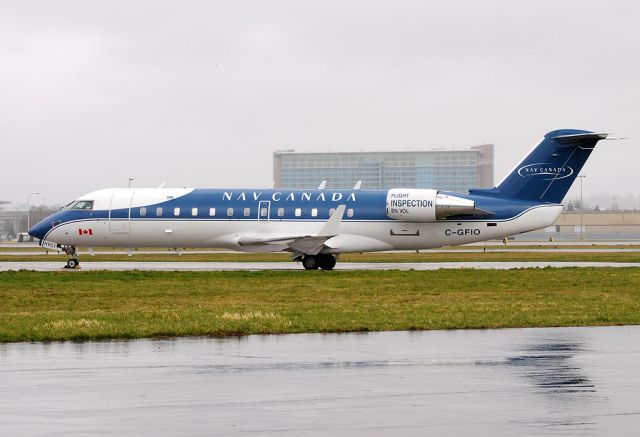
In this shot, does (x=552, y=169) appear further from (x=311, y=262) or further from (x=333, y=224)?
(x=311, y=262)

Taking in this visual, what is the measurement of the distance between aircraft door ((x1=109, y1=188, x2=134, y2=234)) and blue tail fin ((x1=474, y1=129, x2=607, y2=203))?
16.0 meters

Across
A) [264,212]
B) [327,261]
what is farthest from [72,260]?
[327,261]

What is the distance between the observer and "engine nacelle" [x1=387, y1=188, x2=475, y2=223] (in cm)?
4403

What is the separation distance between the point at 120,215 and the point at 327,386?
33.2m

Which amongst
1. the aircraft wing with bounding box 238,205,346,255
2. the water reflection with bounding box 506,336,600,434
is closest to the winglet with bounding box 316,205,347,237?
the aircraft wing with bounding box 238,205,346,255

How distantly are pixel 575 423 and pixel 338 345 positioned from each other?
25.1ft

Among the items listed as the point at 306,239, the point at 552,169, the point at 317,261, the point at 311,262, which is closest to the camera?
the point at 306,239

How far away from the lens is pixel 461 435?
1026cm

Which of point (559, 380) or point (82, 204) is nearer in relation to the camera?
point (559, 380)

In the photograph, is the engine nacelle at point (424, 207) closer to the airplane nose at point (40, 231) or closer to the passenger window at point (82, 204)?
the passenger window at point (82, 204)

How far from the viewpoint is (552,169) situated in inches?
1764

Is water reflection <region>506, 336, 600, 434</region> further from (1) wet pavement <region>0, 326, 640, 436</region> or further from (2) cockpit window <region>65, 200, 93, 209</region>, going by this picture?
(2) cockpit window <region>65, 200, 93, 209</region>

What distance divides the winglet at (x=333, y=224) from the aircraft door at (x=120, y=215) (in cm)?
820

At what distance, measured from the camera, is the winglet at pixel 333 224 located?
4334 cm
